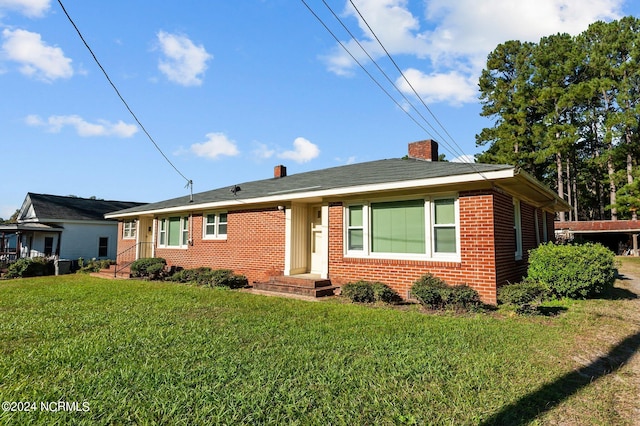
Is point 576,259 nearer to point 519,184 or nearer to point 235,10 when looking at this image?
point 519,184

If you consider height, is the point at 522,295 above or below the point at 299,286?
above

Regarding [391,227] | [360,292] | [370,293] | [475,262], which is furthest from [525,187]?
[360,292]

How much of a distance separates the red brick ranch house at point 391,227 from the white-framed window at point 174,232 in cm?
73

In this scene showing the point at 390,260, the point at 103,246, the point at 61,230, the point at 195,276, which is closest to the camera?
the point at 390,260

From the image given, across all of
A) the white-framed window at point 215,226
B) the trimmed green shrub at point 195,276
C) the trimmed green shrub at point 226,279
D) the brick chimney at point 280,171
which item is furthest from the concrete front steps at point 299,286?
the brick chimney at point 280,171

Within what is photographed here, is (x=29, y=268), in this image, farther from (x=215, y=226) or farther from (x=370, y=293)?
(x=370, y=293)

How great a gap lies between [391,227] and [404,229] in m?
0.37

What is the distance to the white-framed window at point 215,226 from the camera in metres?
13.3

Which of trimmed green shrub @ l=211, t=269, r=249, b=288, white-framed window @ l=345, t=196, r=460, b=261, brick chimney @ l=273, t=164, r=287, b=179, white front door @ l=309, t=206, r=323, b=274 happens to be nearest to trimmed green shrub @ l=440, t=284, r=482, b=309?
white-framed window @ l=345, t=196, r=460, b=261

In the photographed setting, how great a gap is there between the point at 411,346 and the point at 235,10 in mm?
7018

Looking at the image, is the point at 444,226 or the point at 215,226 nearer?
the point at 444,226

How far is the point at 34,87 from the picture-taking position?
7934 mm

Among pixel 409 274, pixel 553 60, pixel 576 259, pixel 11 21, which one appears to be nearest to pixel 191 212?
pixel 11 21

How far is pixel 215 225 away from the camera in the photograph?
1355cm
